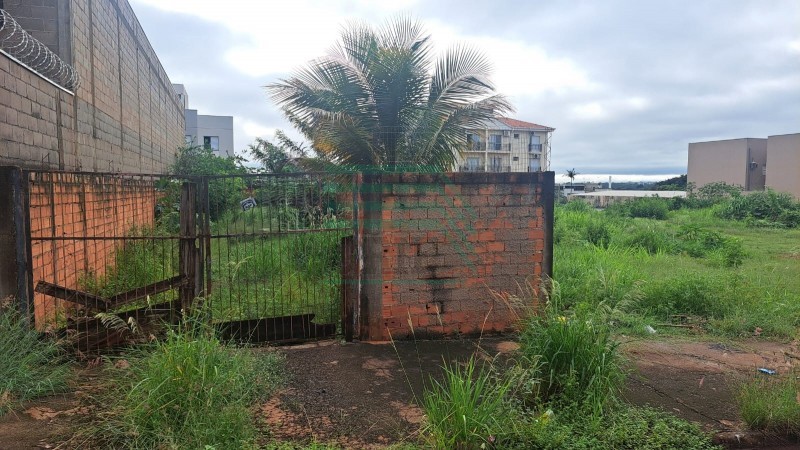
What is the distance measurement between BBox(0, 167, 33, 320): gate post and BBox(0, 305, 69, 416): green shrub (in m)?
0.15

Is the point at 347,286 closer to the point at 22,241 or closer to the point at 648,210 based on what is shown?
the point at 22,241

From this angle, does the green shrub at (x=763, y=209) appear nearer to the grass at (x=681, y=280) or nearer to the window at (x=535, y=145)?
the grass at (x=681, y=280)

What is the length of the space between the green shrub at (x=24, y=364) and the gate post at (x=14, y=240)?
0.15 meters

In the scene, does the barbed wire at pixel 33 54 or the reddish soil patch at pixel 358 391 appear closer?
the reddish soil patch at pixel 358 391

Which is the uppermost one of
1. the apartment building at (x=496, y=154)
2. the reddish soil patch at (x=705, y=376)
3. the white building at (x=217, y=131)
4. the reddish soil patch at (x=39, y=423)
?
the white building at (x=217, y=131)

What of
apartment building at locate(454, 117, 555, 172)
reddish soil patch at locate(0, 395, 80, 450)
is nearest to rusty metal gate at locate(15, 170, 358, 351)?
reddish soil patch at locate(0, 395, 80, 450)

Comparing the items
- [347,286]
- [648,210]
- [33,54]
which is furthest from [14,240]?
[648,210]

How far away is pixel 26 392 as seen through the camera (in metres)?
3.34

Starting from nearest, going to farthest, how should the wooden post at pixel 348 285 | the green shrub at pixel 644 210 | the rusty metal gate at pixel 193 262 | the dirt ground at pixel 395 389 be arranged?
1. the dirt ground at pixel 395 389
2. the rusty metal gate at pixel 193 262
3. the wooden post at pixel 348 285
4. the green shrub at pixel 644 210

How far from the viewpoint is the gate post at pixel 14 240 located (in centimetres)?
394

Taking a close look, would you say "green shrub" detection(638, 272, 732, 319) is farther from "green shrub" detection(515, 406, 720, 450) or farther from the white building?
the white building

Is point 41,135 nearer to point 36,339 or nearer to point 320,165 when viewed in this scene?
point 36,339

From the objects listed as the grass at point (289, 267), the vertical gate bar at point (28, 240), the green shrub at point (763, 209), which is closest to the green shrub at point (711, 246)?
the grass at point (289, 267)

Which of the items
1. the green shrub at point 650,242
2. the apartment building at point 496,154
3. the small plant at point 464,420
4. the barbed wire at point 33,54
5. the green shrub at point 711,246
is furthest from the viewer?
the green shrub at point 650,242
